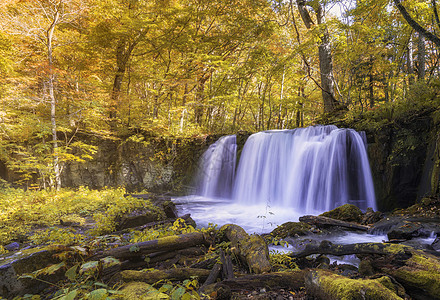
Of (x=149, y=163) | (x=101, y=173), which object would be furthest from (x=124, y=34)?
(x=101, y=173)

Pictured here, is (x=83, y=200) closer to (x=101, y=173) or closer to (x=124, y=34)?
(x=101, y=173)

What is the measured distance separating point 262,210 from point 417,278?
273 inches

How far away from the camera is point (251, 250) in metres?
2.62

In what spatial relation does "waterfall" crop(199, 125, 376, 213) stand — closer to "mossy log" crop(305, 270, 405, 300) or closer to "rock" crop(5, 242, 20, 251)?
"mossy log" crop(305, 270, 405, 300)

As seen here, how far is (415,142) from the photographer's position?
629cm

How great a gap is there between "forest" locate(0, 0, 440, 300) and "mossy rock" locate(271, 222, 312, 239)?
0.15 feet

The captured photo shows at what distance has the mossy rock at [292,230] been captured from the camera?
4.35 metres

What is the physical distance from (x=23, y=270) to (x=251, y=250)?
2.53 metres

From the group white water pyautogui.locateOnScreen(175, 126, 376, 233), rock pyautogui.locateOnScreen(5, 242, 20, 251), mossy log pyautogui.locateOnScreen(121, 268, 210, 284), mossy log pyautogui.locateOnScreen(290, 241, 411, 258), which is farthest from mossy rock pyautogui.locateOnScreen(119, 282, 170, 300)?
white water pyautogui.locateOnScreen(175, 126, 376, 233)

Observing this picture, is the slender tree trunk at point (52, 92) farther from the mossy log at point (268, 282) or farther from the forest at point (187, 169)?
the mossy log at point (268, 282)

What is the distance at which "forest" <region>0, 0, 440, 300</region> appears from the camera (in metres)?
2.14

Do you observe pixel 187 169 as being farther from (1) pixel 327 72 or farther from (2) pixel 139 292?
(2) pixel 139 292

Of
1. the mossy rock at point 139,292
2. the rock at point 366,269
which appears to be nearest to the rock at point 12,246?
the mossy rock at point 139,292

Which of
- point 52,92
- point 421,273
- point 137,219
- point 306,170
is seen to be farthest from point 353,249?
point 52,92
